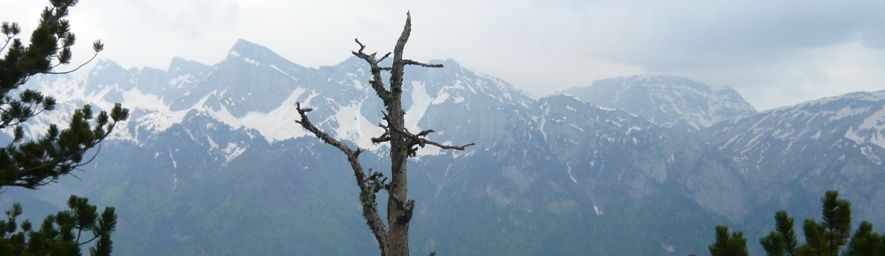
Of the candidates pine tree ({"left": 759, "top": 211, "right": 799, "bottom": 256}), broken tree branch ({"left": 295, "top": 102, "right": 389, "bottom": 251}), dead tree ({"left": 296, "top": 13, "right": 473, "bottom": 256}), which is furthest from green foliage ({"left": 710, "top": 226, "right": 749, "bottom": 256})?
broken tree branch ({"left": 295, "top": 102, "right": 389, "bottom": 251})

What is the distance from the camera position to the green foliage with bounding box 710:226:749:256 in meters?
18.7

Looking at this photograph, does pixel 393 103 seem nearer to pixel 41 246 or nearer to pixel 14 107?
pixel 41 246

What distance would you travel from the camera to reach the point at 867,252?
17.1 m

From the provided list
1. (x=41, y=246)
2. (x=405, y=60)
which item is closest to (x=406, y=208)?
(x=405, y=60)

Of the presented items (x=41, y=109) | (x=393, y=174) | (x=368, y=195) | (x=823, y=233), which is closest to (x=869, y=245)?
(x=823, y=233)

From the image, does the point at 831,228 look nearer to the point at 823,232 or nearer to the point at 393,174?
the point at 823,232

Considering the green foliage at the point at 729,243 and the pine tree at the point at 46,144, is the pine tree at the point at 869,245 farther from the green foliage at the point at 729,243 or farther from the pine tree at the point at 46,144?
the pine tree at the point at 46,144

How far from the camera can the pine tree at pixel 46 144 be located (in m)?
18.8

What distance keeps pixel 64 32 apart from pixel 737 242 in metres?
23.4

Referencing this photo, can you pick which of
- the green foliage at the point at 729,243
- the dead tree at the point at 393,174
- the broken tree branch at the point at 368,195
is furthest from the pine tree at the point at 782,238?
the broken tree branch at the point at 368,195

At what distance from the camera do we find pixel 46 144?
22.9 meters

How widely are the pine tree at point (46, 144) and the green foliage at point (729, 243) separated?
16121mm

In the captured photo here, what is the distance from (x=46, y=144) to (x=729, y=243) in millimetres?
21021

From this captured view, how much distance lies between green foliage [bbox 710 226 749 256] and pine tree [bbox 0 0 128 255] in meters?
16.1
